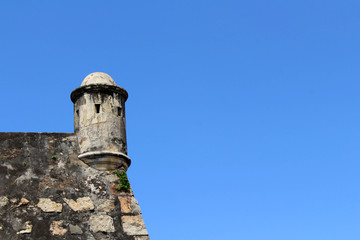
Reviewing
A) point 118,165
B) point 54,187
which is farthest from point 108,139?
point 54,187

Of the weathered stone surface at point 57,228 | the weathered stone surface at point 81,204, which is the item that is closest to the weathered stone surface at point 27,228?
the weathered stone surface at point 57,228

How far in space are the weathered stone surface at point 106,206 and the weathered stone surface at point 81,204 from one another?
0.10m

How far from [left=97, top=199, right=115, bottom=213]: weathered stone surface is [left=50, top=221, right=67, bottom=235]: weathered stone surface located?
0.55m

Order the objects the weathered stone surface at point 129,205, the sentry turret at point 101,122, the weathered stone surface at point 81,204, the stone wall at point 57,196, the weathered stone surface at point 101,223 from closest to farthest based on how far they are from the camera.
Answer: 1. the stone wall at point 57,196
2. the weathered stone surface at point 101,223
3. the weathered stone surface at point 81,204
4. the weathered stone surface at point 129,205
5. the sentry turret at point 101,122

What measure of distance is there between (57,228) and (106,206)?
2.38ft

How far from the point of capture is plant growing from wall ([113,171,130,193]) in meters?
7.48

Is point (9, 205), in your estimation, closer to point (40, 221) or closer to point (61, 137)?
point (40, 221)

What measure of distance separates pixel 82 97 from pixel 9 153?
4.34 feet

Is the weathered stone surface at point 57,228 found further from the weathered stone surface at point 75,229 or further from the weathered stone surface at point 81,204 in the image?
the weathered stone surface at point 81,204

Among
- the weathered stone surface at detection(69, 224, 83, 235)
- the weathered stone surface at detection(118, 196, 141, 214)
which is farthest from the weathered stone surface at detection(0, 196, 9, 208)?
the weathered stone surface at detection(118, 196, 141, 214)

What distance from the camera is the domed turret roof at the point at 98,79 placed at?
811 cm

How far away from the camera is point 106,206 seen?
7184 millimetres

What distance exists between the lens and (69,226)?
6816 millimetres

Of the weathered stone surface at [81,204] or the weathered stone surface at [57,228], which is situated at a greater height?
the weathered stone surface at [81,204]
